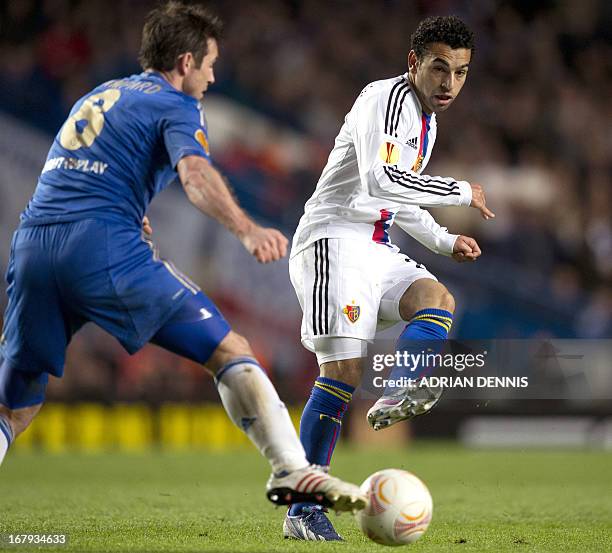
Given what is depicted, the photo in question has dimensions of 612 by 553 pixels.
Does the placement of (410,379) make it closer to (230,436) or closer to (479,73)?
(230,436)

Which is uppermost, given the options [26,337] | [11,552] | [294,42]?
[294,42]

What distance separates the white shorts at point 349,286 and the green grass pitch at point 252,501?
41.9 inches

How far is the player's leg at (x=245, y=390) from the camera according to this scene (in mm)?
4332

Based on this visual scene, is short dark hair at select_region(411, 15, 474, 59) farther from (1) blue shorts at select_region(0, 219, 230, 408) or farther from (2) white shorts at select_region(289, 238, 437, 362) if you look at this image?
(1) blue shorts at select_region(0, 219, 230, 408)

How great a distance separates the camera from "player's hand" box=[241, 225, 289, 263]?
404cm

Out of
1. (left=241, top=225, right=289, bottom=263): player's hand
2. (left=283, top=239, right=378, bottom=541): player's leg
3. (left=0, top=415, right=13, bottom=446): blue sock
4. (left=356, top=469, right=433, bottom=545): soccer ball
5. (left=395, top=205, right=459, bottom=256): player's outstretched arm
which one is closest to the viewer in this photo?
(left=241, top=225, right=289, bottom=263): player's hand

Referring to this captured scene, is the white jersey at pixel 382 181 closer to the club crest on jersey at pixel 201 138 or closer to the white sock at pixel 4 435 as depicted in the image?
the club crest on jersey at pixel 201 138

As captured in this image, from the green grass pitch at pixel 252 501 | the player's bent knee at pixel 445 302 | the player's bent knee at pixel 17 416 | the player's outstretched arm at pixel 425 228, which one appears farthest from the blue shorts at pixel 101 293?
the player's outstretched arm at pixel 425 228

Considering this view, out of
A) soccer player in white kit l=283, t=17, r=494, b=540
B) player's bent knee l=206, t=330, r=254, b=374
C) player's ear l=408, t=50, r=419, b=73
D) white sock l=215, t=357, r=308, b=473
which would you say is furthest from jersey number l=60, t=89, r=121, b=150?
player's ear l=408, t=50, r=419, b=73

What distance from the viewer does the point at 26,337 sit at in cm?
451

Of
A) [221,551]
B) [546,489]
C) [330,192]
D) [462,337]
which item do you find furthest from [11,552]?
[462,337]

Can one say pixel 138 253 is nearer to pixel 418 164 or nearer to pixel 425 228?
pixel 418 164

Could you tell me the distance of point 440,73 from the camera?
5711 mm

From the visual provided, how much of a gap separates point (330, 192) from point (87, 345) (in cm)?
907
